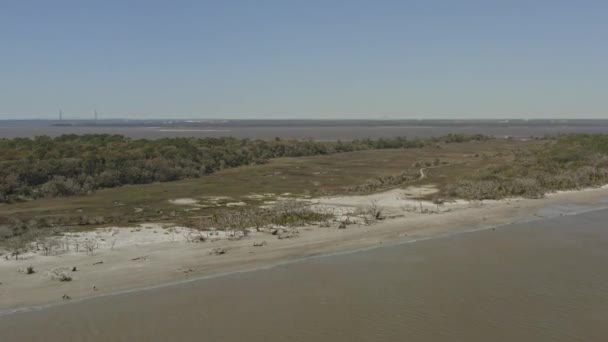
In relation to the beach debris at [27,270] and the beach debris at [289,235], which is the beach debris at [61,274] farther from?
the beach debris at [289,235]

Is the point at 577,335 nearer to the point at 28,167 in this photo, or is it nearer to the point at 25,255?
the point at 25,255

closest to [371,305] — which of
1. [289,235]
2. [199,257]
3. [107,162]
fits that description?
[199,257]

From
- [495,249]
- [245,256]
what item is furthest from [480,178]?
[245,256]

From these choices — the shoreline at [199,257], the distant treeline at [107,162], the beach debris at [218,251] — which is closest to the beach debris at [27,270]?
the shoreline at [199,257]

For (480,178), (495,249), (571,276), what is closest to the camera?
(571,276)

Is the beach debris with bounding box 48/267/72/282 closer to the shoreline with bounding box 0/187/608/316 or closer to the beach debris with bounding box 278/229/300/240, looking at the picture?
the shoreline with bounding box 0/187/608/316

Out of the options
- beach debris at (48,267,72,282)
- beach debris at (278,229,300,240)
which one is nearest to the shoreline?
beach debris at (48,267,72,282)

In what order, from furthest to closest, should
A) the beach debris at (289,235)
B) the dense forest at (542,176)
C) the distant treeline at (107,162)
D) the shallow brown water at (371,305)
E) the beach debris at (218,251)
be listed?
the distant treeline at (107,162) < the dense forest at (542,176) < the beach debris at (289,235) < the beach debris at (218,251) < the shallow brown water at (371,305)
